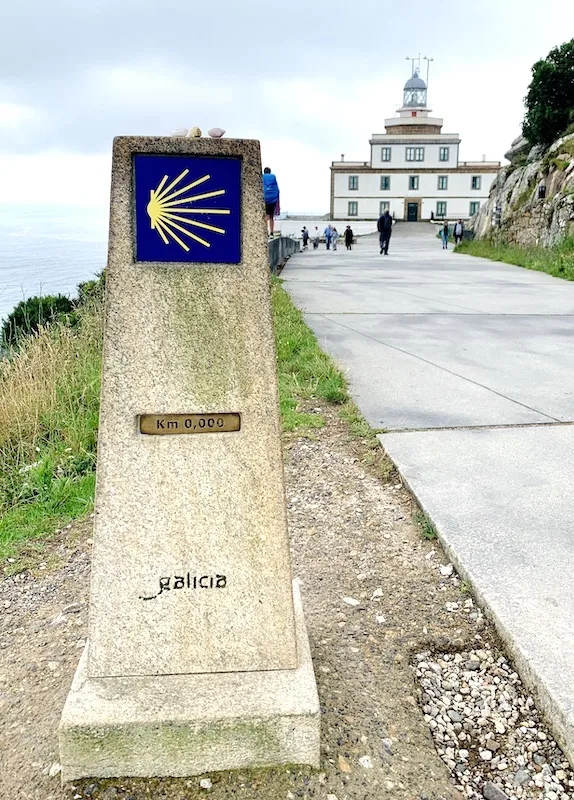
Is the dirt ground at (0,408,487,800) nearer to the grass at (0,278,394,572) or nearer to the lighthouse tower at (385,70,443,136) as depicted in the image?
the grass at (0,278,394,572)

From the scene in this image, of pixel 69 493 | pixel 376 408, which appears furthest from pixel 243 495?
pixel 376 408

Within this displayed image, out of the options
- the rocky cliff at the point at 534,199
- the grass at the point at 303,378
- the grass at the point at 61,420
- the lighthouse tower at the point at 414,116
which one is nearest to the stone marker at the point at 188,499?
the grass at the point at 61,420

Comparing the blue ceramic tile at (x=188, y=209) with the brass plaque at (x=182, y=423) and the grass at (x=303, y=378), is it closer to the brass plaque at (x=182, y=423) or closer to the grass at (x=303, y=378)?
the brass plaque at (x=182, y=423)

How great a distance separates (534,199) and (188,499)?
2266cm

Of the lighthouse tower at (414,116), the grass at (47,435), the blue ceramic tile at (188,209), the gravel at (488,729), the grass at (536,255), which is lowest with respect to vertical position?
the gravel at (488,729)

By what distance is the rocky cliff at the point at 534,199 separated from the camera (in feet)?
64.2

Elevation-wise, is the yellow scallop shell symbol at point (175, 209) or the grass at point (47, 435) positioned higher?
the yellow scallop shell symbol at point (175, 209)

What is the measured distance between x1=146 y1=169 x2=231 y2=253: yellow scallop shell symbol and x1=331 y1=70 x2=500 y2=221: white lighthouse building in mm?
70145

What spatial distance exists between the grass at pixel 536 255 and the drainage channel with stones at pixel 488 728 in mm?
14458

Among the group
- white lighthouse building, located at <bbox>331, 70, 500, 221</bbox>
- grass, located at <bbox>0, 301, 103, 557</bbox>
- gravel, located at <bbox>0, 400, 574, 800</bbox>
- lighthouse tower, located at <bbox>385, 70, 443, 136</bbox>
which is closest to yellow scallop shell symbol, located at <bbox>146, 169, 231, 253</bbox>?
gravel, located at <bbox>0, 400, 574, 800</bbox>

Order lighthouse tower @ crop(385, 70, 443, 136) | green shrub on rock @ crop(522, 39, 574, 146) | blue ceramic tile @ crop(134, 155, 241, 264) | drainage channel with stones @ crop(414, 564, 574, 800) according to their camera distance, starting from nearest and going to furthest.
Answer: blue ceramic tile @ crop(134, 155, 241, 264) < drainage channel with stones @ crop(414, 564, 574, 800) < green shrub on rock @ crop(522, 39, 574, 146) < lighthouse tower @ crop(385, 70, 443, 136)

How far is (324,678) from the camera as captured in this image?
94.9 inches

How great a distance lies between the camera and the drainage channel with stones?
6.58 ft

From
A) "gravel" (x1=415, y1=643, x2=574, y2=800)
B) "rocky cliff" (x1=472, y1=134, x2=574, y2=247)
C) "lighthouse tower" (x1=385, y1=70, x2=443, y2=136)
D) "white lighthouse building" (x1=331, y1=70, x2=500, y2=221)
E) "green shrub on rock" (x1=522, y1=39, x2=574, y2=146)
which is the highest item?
"lighthouse tower" (x1=385, y1=70, x2=443, y2=136)
